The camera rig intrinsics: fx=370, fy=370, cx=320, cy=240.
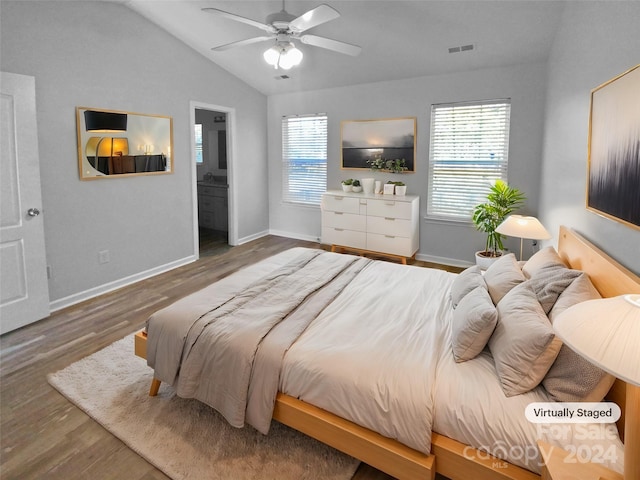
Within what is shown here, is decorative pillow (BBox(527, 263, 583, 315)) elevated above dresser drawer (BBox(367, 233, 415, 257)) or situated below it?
above

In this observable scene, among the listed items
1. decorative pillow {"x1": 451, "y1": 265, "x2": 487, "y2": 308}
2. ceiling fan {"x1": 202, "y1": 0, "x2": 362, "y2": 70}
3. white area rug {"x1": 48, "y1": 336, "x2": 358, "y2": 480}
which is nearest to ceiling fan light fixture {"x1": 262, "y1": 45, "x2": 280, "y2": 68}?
ceiling fan {"x1": 202, "y1": 0, "x2": 362, "y2": 70}

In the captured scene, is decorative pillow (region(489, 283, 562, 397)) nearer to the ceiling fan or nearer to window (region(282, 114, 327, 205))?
the ceiling fan

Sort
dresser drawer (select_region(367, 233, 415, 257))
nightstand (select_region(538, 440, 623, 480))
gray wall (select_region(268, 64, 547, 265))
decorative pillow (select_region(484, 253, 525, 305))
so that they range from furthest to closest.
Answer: dresser drawer (select_region(367, 233, 415, 257)) < gray wall (select_region(268, 64, 547, 265)) < decorative pillow (select_region(484, 253, 525, 305)) < nightstand (select_region(538, 440, 623, 480))

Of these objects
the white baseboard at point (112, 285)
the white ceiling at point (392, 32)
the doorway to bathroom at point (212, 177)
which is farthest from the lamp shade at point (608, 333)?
the doorway to bathroom at point (212, 177)

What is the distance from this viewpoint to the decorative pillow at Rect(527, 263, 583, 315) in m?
1.79

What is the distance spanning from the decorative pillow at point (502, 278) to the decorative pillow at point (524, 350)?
44cm

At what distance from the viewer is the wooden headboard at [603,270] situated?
142cm

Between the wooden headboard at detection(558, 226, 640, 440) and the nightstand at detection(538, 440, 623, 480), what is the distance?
0.28 meters

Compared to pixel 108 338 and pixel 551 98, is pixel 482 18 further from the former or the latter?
pixel 108 338

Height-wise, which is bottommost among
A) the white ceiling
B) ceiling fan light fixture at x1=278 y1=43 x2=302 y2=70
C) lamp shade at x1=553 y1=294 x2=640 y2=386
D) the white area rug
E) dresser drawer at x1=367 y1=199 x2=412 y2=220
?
the white area rug

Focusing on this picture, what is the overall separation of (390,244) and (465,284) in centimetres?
262

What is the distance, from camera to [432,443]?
5.04 ft

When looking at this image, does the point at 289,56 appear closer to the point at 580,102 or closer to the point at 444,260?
the point at 580,102

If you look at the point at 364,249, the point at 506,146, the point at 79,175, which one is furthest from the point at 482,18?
the point at 79,175
